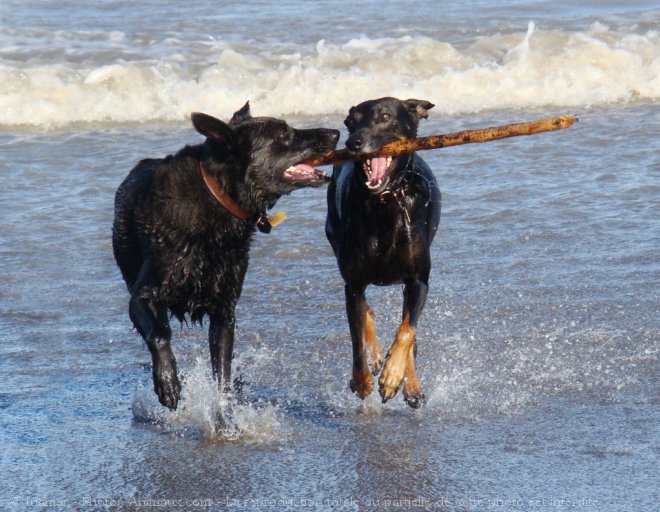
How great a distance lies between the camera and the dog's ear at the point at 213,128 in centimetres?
510

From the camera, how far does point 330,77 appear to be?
14.8 m

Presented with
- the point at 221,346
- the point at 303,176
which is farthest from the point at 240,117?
the point at 221,346

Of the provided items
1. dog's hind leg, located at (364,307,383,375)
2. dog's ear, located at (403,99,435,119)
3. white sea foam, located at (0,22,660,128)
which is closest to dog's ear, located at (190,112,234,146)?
dog's ear, located at (403,99,435,119)

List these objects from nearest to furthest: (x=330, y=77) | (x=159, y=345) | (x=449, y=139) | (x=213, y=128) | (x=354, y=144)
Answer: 1. (x=213, y=128)
2. (x=159, y=345)
3. (x=449, y=139)
4. (x=354, y=144)
5. (x=330, y=77)

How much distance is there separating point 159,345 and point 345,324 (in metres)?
1.92

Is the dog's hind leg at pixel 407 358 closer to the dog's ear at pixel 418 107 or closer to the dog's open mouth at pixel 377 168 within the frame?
the dog's open mouth at pixel 377 168

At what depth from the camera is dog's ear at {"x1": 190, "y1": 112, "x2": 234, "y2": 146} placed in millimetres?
5098

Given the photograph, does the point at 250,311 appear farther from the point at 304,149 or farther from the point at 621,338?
the point at 621,338

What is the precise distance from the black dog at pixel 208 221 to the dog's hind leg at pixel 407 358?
33.1 inches

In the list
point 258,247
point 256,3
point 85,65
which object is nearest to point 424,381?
point 258,247

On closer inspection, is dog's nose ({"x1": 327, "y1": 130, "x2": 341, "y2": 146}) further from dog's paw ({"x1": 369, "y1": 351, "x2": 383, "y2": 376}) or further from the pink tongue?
dog's paw ({"x1": 369, "y1": 351, "x2": 383, "y2": 376})

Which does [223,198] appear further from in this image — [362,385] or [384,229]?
[362,385]

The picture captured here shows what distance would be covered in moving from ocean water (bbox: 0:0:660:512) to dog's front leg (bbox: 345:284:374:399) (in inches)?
4.3

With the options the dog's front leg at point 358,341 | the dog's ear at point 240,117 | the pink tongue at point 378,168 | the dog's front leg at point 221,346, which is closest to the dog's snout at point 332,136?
the pink tongue at point 378,168
